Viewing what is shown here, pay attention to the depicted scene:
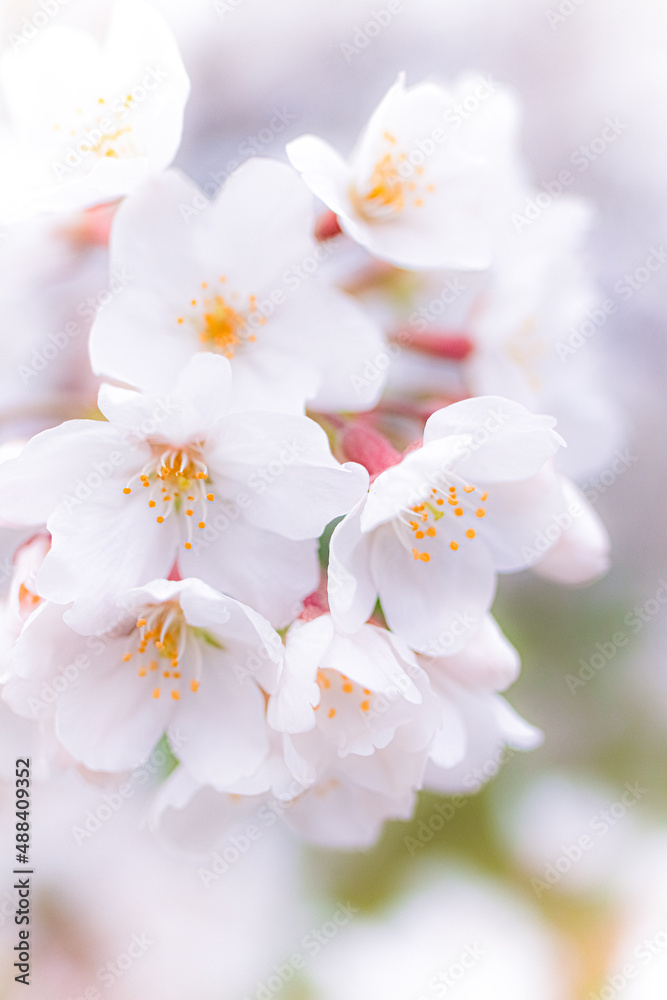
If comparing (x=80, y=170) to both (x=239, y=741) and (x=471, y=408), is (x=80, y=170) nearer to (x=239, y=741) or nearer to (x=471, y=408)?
(x=471, y=408)

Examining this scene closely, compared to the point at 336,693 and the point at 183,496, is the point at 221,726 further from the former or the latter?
the point at 183,496

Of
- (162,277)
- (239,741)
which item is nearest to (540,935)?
(239,741)

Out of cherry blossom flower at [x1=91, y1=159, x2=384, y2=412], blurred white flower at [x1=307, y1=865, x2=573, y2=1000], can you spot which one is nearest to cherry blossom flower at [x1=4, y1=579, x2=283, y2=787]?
cherry blossom flower at [x1=91, y1=159, x2=384, y2=412]

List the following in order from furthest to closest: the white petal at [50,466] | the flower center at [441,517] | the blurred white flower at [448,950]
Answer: the blurred white flower at [448,950] < the flower center at [441,517] < the white petal at [50,466]

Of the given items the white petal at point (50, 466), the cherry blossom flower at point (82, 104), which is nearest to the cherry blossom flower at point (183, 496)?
the white petal at point (50, 466)

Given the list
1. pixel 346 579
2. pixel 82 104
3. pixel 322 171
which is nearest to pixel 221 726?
pixel 346 579

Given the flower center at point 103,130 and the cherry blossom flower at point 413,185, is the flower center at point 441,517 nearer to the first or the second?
the cherry blossom flower at point 413,185
